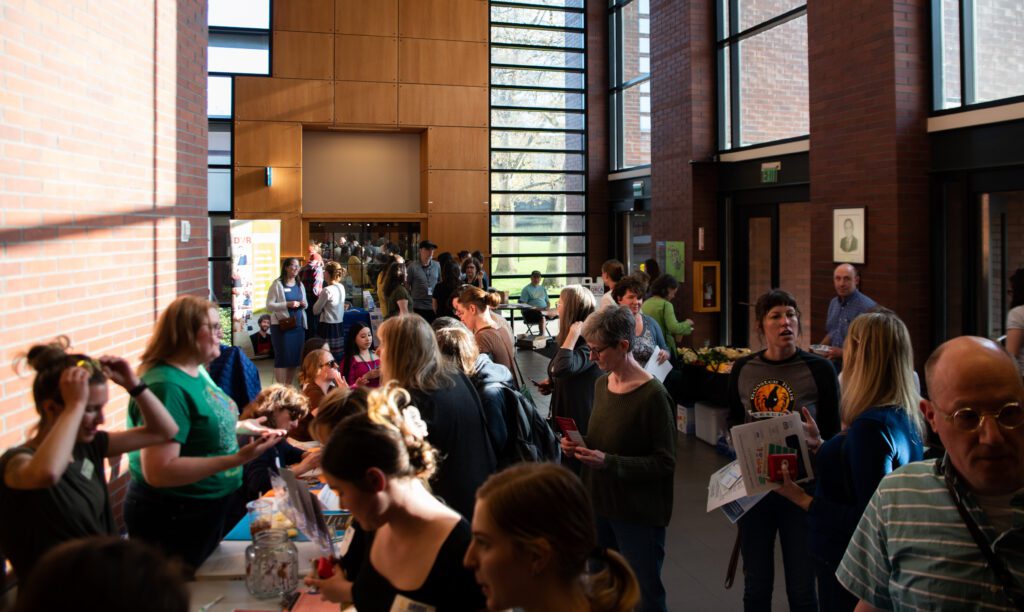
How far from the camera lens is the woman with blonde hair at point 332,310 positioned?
31.9ft

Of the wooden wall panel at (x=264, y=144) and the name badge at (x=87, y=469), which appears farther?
the wooden wall panel at (x=264, y=144)

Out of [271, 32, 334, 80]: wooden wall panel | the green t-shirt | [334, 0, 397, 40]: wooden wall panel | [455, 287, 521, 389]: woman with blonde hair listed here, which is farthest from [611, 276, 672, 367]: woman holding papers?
[334, 0, 397, 40]: wooden wall panel

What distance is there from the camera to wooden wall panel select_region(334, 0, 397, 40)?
14.7 m

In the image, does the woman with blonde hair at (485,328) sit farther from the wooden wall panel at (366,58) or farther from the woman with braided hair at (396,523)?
the wooden wall panel at (366,58)

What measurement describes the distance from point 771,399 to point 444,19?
13182 millimetres

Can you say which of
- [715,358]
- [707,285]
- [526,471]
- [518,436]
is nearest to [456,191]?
[707,285]

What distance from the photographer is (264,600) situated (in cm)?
278

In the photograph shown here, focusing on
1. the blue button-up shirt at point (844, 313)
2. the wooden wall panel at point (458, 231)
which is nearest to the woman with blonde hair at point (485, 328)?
the blue button-up shirt at point (844, 313)

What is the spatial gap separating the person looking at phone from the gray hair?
190 cm

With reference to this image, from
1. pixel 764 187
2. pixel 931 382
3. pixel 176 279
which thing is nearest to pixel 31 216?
pixel 176 279

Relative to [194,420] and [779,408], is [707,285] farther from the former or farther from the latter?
[194,420]

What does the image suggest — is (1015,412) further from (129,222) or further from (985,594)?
(129,222)

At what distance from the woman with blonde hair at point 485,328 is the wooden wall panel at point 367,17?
10722mm

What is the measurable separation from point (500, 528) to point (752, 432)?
1778 millimetres
